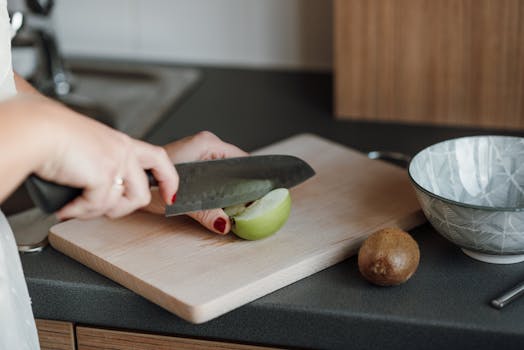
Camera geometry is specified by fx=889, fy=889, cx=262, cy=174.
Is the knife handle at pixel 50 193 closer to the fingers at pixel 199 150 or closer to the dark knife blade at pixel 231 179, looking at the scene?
the dark knife blade at pixel 231 179

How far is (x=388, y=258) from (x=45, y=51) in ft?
3.28

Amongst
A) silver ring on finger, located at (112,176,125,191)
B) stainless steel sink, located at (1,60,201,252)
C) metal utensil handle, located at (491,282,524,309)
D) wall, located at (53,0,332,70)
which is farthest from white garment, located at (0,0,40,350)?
wall, located at (53,0,332,70)

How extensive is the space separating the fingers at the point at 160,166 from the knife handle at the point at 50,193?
7 cm

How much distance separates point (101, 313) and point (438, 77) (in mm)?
749

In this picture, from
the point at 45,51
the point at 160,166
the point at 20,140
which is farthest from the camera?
the point at 45,51

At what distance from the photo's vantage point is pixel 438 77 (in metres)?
1.51

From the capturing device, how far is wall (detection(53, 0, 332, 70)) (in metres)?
1.81

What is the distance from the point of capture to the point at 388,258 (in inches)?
38.3

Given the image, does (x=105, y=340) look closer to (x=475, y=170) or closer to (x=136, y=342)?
(x=136, y=342)

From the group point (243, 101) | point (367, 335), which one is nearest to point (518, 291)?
point (367, 335)

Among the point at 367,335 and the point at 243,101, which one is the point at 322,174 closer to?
the point at 367,335

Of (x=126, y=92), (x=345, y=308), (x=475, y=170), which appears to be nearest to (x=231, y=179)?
(x=345, y=308)

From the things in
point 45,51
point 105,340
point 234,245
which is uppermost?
point 45,51

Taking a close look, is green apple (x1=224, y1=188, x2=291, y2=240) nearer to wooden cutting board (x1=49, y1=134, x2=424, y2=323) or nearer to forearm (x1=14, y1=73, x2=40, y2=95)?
Answer: wooden cutting board (x1=49, y1=134, x2=424, y2=323)
